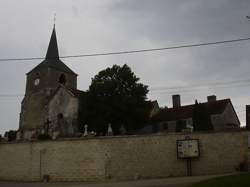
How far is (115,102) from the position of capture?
3600 cm

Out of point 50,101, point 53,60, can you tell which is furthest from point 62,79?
point 50,101

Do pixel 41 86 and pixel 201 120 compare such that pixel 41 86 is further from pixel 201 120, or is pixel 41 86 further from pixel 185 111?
pixel 201 120

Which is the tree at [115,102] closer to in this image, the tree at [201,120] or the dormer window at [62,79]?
the tree at [201,120]

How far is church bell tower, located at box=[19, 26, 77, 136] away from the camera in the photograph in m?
47.2

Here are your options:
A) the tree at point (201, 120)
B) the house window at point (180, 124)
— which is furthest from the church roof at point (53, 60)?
the tree at point (201, 120)

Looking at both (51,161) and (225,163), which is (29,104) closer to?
(51,161)

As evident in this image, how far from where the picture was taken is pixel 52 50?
53.2 meters

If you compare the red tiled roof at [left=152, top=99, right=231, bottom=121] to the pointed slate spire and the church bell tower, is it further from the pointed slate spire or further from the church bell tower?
the pointed slate spire

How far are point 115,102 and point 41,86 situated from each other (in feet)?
54.7

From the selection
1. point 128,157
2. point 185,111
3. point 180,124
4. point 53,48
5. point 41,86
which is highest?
point 53,48

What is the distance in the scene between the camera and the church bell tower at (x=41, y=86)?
4725cm

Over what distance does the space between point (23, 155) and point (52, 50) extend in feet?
105

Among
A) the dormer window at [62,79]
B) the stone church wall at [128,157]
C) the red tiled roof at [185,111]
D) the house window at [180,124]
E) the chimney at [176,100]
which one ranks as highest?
the dormer window at [62,79]

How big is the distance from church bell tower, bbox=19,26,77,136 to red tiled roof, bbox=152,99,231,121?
13.9m
